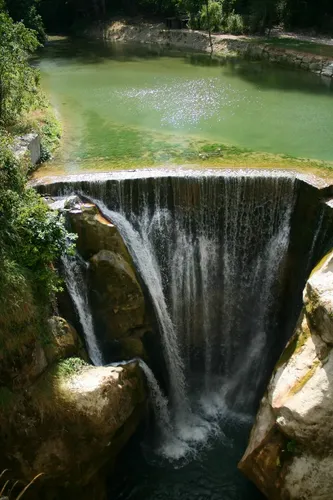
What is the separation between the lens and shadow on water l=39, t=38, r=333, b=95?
20.3 m

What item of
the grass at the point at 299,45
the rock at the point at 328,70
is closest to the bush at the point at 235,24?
the grass at the point at 299,45

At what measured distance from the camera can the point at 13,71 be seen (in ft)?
38.9

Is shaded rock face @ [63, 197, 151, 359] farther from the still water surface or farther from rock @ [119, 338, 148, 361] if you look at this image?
the still water surface

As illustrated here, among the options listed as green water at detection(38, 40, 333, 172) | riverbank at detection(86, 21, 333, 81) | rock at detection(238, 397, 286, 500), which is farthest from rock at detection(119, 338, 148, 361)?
riverbank at detection(86, 21, 333, 81)

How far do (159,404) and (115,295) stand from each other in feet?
8.59

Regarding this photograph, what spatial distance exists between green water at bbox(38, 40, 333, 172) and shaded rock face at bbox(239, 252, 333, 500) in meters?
6.18

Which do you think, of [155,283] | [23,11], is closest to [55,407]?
[155,283]

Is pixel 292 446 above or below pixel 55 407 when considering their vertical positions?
below

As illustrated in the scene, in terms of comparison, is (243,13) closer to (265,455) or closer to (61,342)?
(61,342)

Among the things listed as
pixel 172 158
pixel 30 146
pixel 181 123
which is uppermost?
pixel 30 146

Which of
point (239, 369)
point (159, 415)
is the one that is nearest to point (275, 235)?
point (239, 369)

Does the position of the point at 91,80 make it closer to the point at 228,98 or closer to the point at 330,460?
the point at 228,98

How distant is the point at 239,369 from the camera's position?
11.2m

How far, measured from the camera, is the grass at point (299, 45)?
977 inches
